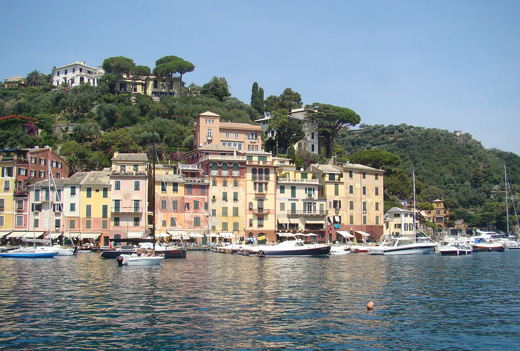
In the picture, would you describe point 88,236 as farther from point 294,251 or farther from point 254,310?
point 254,310

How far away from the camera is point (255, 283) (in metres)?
35.6

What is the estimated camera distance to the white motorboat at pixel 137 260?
46.6m

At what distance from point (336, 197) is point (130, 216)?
31395 millimetres

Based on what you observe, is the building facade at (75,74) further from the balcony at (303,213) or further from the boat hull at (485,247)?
the boat hull at (485,247)

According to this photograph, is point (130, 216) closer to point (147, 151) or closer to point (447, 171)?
point (147, 151)

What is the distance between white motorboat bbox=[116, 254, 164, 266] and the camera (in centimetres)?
4659

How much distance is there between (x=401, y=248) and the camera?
68000mm

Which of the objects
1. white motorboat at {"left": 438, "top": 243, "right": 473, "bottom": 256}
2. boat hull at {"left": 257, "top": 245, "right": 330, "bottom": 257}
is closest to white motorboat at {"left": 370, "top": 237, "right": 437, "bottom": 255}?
white motorboat at {"left": 438, "top": 243, "right": 473, "bottom": 256}

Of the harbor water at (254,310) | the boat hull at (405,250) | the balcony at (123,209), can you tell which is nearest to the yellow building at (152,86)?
the balcony at (123,209)

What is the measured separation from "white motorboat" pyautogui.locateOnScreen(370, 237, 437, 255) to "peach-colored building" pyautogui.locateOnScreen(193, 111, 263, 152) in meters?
Answer: 37.2

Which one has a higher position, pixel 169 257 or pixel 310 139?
pixel 310 139

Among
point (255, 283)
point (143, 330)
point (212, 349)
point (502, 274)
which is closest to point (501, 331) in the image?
point (212, 349)

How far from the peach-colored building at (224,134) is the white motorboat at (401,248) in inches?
1463

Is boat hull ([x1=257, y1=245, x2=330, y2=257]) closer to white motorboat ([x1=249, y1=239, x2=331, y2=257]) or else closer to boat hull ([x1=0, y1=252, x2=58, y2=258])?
white motorboat ([x1=249, y1=239, x2=331, y2=257])
